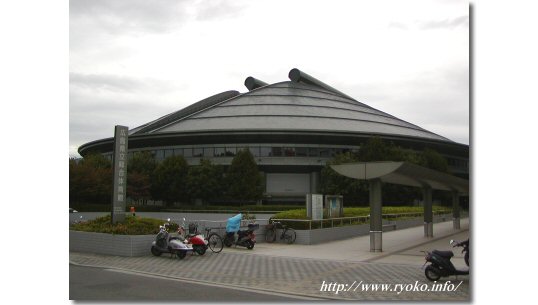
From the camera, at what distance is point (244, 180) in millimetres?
60781

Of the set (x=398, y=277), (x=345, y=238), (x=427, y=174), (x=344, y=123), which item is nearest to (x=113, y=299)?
(x=398, y=277)

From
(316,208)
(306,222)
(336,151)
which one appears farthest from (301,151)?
(306,222)

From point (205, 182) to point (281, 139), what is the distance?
603 inches

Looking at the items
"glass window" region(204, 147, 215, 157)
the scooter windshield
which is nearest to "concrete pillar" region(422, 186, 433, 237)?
the scooter windshield

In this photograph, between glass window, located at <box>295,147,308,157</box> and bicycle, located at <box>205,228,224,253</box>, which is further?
glass window, located at <box>295,147,308,157</box>

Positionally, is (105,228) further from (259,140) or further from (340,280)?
(259,140)

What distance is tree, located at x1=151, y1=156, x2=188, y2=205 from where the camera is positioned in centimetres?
6194

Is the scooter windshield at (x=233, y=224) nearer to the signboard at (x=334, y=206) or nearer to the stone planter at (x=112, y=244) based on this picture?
the stone planter at (x=112, y=244)

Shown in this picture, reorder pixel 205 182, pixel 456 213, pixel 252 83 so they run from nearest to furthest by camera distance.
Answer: pixel 456 213
pixel 205 182
pixel 252 83

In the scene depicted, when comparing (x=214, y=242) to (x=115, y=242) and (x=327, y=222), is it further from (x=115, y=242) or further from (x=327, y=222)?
(x=327, y=222)

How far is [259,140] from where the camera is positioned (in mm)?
72188

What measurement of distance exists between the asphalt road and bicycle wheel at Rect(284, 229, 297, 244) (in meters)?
10.6

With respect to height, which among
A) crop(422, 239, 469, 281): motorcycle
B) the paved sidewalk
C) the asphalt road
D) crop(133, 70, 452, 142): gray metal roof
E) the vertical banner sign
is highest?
crop(133, 70, 452, 142): gray metal roof

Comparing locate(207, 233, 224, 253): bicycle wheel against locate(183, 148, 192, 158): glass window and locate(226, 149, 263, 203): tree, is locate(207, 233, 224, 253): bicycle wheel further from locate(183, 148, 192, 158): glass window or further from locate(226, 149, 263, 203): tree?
locate(183, 148, 192, 158): glass window
